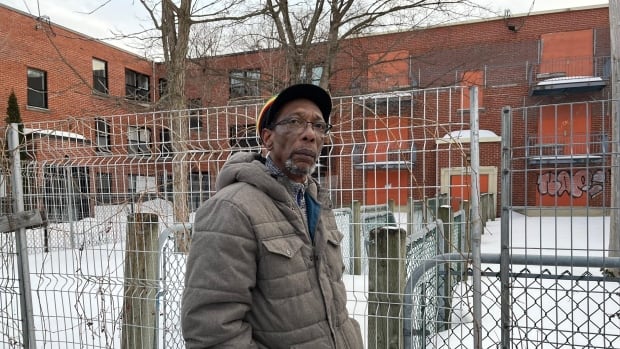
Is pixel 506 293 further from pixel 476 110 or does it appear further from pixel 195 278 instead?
pixel 195 278

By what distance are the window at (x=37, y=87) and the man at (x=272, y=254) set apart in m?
19.9

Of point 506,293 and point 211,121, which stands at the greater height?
point 211,121

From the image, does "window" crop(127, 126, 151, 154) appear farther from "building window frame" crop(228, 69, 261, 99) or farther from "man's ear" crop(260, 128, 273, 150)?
"building window frame" crop(228, 69, 261, 99)

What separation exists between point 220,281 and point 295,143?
64cm

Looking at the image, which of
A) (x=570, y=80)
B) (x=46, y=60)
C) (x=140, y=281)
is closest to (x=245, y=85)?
(x=140, y=281)

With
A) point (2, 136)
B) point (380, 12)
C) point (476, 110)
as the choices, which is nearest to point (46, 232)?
point (2, 136)

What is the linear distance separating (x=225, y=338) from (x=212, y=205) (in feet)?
1.46

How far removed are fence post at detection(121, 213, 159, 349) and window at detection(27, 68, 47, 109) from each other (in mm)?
18104

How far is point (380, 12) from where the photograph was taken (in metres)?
10.4

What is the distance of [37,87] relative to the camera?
17938 mm

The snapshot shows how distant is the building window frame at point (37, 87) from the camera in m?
17.7

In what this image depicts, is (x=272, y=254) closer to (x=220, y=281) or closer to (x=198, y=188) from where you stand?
(x=220, y=281)

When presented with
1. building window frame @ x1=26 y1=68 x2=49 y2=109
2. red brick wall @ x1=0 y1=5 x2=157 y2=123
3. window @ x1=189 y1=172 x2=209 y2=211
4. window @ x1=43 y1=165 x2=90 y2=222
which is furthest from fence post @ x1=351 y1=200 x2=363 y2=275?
building window frame @ x1=26 y1=68 x2=49 y2=109

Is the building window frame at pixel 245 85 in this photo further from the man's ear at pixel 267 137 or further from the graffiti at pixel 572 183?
the man's ear at pixel 267 137
